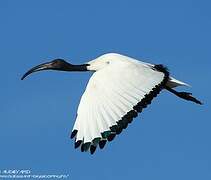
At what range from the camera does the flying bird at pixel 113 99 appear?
11.4 meters

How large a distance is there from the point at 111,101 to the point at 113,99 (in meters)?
0.05

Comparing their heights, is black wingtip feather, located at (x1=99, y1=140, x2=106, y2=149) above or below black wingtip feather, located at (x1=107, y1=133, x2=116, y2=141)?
below

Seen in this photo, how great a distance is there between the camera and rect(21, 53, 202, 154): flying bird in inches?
451

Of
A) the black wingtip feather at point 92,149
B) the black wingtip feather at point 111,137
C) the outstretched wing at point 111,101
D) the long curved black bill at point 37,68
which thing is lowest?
the black wingtip feather at point 92,149

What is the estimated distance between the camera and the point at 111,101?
11922 mm

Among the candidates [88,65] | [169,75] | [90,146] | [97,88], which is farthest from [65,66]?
[90,146]

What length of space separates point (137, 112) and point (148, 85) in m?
0.75

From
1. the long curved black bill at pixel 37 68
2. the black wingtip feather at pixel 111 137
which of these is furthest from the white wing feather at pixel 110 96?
the long curved black bill at pixel 37 68

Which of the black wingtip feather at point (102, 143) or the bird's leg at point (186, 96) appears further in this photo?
the bird's leg at point (186, 96)

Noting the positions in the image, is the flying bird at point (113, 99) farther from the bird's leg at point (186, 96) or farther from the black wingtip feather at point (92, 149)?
the bird's leg at point (186, 96)

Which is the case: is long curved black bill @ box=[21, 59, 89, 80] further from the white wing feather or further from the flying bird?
the white wing feather

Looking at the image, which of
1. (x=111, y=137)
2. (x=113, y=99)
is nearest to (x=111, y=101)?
(x=113, y=99)

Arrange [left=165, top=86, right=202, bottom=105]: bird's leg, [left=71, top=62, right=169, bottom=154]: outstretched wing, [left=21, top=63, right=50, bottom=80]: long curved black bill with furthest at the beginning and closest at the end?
1. [left=165, top=86, right=202, bottom=105]: bird's leg
2. [left=21, top=63, right=50, bottom=80]: long curved black bill
3. [left=71, top=62, right=169, bottom=154]: outstretched wing

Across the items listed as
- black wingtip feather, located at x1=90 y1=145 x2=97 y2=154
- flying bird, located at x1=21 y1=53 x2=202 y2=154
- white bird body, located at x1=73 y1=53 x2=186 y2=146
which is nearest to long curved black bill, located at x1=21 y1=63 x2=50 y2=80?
flying bird, located at x1=21 y1=53 x2=202 y2=154
